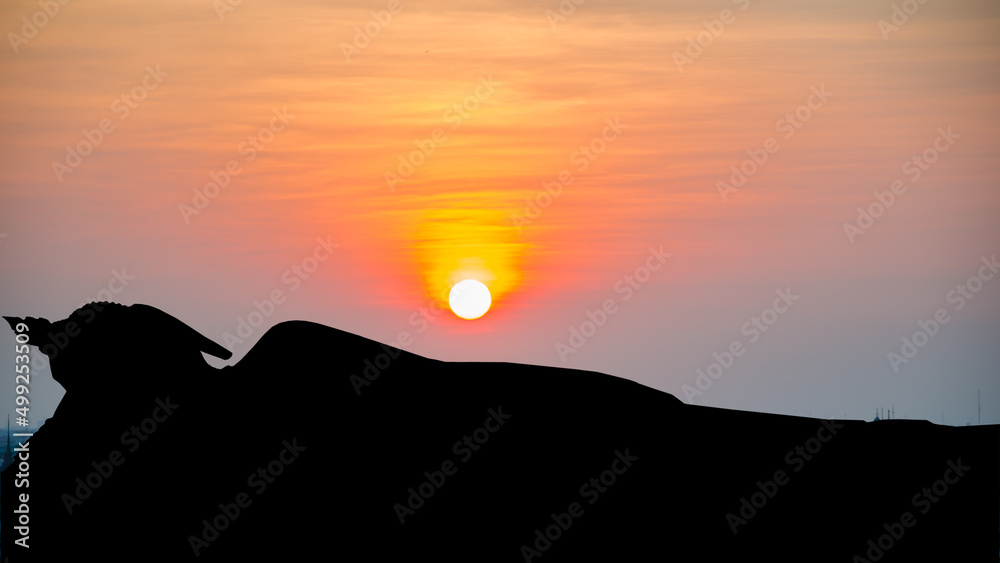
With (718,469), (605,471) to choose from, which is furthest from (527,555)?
(718,469)


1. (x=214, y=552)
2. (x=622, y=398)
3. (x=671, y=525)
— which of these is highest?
(x=622, y=398)

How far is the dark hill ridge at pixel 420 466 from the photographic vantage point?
26.2 feet

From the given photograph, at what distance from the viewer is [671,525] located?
835cm

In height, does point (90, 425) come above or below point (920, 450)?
below

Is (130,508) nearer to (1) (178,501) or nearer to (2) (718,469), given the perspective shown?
(1) (178,501)

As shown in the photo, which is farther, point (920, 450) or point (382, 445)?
point (920, 450)

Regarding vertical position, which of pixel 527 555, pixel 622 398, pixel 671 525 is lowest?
pixel 527 555

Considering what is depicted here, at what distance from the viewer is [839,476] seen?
8.71 m

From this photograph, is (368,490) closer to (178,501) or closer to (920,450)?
(178,501)

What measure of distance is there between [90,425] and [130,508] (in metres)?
0.71

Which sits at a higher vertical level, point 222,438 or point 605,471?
point 605,471

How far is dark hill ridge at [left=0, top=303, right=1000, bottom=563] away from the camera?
26.2 ft

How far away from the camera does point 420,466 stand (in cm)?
799

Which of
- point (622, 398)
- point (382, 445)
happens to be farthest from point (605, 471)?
point (382, 445)
